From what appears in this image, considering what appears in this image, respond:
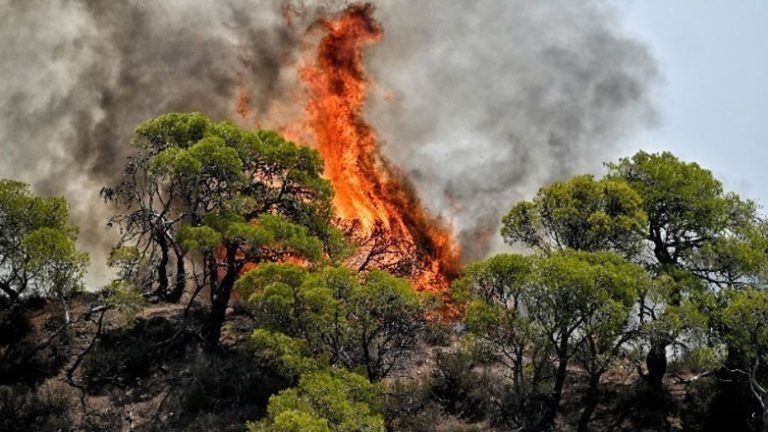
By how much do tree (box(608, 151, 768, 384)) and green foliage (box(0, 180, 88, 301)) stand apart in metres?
26.9

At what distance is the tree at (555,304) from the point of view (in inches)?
1315

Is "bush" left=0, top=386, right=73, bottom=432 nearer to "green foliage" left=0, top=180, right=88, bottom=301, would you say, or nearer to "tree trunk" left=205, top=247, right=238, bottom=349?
"green foliage" left=0, top=180, right=88, bottom=301

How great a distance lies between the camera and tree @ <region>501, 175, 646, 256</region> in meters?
37.3

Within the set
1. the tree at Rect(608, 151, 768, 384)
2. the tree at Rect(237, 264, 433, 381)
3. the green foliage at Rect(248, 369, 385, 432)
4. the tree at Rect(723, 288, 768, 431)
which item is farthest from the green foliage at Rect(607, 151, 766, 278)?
the green foliage at Rect(248, 369, 385, 432)

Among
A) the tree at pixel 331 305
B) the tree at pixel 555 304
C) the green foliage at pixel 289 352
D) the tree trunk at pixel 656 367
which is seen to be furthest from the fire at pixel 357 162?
the green foliage at pixel 289 352

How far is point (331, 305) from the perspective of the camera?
112ft

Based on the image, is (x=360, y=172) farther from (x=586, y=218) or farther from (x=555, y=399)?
(x=555, y=399)

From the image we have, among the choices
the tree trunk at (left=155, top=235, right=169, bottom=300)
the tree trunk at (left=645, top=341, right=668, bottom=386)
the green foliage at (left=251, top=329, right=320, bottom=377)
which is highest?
the tree trunk at (left=155, top=235, right=169, bottom=300)

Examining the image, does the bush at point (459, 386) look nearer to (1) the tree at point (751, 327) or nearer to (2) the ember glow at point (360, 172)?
(2) the ember glow at point (360, 172)

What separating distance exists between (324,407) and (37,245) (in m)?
16.9

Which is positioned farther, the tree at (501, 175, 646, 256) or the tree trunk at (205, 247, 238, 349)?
the tree trunk at (205, 247, 238, 349)

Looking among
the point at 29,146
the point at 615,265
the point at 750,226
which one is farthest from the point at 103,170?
the point at 750,226

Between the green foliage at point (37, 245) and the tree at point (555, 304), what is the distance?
737 inches

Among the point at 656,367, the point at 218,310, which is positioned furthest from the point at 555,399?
the point at 218,310
